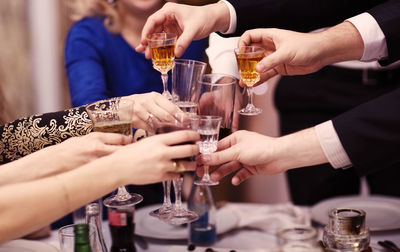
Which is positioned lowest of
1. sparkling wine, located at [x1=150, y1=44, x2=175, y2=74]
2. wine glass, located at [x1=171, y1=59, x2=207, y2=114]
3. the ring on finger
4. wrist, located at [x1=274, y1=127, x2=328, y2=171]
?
wrist, located at [x1=274, y1=127, x2=328, y2=171]

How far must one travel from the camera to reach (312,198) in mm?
3369

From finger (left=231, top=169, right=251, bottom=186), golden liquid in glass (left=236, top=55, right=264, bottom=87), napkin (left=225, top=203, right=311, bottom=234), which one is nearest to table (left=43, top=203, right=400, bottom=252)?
napkin (left=225, top=203, right=311, bottom=234)

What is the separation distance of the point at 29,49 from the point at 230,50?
93.6 inches

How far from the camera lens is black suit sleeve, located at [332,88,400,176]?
5.57 ft

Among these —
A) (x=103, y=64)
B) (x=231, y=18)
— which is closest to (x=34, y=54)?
(x=103, y=64)

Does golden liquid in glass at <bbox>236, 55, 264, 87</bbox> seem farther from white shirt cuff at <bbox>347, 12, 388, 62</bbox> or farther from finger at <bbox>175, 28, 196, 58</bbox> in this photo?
white shirt cuff at <bbox>347, 12, 388, 62</bbox>

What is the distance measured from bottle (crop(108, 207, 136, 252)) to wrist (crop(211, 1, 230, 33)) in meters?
0.80

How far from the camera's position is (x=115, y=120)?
60.1 inches

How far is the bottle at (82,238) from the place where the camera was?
1.35 m

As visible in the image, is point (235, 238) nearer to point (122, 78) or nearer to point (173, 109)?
point (173, 109)

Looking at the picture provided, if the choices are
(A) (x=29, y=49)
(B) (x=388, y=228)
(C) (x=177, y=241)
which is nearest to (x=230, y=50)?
(C) (x=177, y=241)

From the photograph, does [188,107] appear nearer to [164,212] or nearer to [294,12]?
[164,212]

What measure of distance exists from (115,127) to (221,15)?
76 cm

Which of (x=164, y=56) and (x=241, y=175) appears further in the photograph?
(x=241, y=175)
